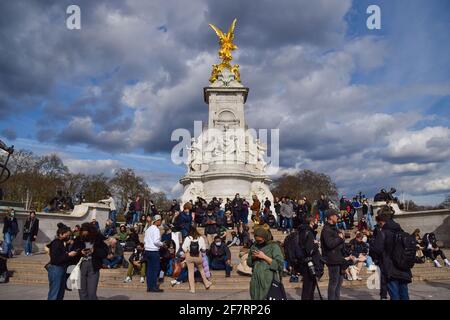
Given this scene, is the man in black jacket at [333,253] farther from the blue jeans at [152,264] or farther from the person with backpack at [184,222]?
the person with backpack at [184,222]

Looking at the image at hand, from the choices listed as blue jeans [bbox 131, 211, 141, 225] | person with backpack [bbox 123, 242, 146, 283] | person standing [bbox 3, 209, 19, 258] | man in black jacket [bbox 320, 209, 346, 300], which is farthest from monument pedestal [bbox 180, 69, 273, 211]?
man in black jacket [bbox 320, 209, 346, 300]

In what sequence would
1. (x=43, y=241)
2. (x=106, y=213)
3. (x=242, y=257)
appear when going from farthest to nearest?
(x=106, y=213), (x=43, y=241), (x=242, y=257)

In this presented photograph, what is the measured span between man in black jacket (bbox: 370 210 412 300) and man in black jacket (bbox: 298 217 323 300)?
1.01 meters

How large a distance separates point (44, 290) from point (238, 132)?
26689mm

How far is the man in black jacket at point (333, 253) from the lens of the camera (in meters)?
6.59

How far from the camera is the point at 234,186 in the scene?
30750mm

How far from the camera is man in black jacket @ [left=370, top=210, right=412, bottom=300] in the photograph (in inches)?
244

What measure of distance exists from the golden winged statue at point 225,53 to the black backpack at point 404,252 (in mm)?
34103

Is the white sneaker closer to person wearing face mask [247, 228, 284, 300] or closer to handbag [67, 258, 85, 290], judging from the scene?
person wearing face mask [247, 228, 284, 300]

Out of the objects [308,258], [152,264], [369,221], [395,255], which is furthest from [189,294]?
[369,221]

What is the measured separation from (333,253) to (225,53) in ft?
122

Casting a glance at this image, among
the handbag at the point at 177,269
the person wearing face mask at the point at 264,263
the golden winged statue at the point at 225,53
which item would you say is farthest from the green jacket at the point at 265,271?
the golden winged statue at the point at 225,53
